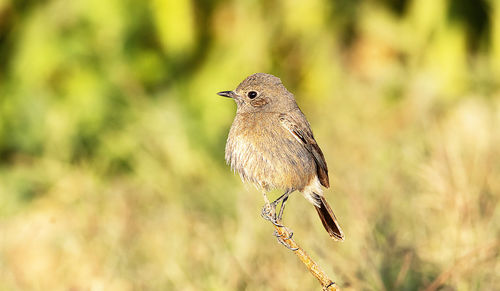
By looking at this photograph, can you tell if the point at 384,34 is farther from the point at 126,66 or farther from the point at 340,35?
the point at 126,66

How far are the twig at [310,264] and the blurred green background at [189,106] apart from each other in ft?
6.40

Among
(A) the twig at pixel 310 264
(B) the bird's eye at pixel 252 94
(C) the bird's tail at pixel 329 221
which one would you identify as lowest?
(A) the twig at pixel 310 264

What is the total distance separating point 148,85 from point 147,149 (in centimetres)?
56

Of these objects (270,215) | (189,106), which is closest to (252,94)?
(270,215)

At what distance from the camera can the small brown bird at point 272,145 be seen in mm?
1208

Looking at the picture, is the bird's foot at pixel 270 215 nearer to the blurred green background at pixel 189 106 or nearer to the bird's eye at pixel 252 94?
the bird's eye at pixel 252 94

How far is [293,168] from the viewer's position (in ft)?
4.05

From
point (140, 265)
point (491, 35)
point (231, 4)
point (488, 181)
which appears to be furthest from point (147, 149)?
point (491, 35)

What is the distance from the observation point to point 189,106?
4.81 metres

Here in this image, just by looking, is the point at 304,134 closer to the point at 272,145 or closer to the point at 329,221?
the point at 272,145

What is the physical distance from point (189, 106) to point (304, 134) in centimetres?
360

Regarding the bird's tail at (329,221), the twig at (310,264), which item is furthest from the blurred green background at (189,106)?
the twig at (310,264)

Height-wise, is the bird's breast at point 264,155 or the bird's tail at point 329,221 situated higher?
the bird's breast at point 264,155

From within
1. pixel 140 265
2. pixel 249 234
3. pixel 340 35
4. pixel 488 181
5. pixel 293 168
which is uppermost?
pixel 340 35
